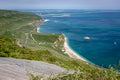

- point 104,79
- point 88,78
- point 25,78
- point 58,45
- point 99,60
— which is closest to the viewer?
point 104,79

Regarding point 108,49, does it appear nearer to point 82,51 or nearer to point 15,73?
point 82,51

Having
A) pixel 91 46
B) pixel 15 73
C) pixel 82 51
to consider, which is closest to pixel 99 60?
pixel 82 51

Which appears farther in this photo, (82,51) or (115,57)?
(82,51)

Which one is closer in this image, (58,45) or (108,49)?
(108,49)

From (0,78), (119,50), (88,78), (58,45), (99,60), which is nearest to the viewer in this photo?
(88,78)

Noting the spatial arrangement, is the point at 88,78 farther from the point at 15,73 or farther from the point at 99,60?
the point at 99,60

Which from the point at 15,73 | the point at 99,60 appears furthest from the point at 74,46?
the point at 15,73

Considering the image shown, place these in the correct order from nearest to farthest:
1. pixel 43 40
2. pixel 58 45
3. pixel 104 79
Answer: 1. pixel 104 79
2. pixel 58 45
3. pixel 43 40

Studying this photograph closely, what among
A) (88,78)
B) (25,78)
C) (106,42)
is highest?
(88,78)

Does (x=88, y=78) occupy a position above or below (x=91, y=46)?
above
